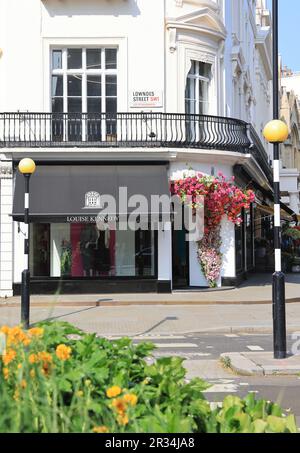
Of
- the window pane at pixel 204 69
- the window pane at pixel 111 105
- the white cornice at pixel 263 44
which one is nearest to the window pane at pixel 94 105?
the window pane at pixel 111 105

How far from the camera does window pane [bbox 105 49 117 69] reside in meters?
20.5

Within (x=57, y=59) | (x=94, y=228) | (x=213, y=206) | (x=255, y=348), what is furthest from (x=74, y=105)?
(x=255, y=348)

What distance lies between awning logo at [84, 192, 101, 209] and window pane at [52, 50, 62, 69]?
4.34 metres

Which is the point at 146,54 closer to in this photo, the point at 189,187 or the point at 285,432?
the point at 189,187

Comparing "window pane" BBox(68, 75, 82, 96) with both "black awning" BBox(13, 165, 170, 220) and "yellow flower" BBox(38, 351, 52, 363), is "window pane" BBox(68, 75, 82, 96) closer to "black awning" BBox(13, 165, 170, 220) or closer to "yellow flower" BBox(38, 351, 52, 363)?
"black awning" BBox(13, 165, 170, 220)

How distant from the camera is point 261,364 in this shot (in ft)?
29.6

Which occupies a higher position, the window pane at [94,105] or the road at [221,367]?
the window pane at [94,105]

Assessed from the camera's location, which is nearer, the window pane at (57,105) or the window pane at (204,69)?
the window pane at (57,105)

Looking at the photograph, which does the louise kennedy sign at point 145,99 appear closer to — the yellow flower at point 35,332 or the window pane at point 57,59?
the window pane at point 57,59

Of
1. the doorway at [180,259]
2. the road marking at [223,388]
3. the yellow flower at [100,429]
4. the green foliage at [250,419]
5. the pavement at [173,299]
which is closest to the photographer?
the yellow flower at [100,429]

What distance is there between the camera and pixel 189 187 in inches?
786

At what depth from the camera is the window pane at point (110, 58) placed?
67.2ft

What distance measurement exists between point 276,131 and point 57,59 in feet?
41.3

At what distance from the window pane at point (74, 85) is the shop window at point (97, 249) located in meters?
4.15
